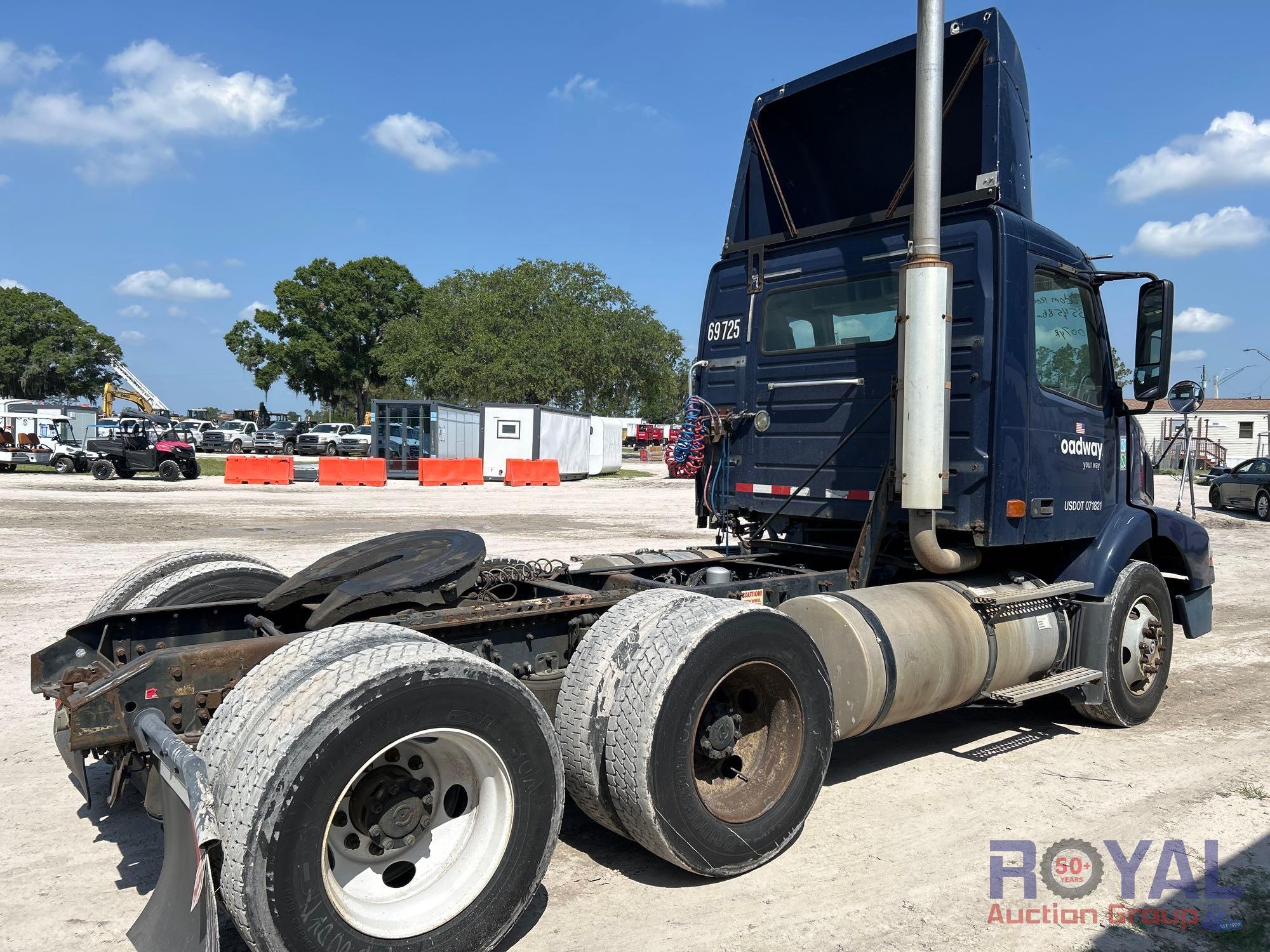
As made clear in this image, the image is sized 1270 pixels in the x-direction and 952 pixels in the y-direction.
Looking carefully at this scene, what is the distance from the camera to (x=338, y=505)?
2120 cm

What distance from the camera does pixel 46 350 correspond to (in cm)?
6562

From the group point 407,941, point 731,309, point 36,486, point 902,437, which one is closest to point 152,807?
point 407,941

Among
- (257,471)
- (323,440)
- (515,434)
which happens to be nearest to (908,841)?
(257,471)

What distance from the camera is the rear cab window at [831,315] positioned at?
17.4ft

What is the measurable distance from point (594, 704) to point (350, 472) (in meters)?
27.3

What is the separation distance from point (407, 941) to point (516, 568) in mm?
2434

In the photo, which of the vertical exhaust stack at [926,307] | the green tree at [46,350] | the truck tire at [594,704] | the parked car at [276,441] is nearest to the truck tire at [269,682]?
the truck tire at [594,704]

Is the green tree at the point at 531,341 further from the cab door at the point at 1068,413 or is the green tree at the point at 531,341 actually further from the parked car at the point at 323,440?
the cab door at the point at 1068,413

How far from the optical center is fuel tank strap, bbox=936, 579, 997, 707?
4941 mm

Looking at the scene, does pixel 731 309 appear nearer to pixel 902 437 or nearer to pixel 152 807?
pixel 902 437

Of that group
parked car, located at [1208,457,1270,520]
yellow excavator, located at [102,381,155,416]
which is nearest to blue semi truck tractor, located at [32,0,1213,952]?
parked car, located at [1208,457,1270,520]

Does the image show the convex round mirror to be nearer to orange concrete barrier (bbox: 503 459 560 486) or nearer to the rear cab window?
the rear cab window

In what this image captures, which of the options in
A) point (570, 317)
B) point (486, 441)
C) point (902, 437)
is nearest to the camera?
point (902, 437)

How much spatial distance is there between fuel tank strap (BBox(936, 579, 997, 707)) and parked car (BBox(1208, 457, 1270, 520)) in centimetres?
2218
